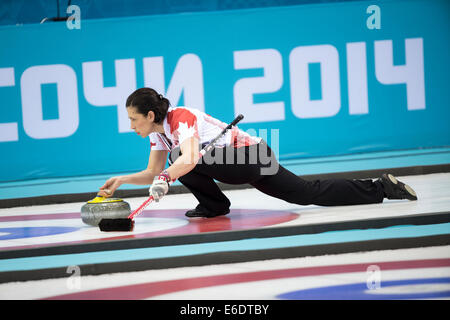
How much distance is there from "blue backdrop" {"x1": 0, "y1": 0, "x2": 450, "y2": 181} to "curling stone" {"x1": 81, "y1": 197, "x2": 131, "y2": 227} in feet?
10.6

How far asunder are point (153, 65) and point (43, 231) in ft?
11.3

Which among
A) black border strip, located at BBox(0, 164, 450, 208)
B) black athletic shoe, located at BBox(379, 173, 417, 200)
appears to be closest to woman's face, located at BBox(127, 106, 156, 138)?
black athletic shoe, located at BBox(379, 173, 417, 200)

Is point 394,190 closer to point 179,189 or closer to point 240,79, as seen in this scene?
point 179,189

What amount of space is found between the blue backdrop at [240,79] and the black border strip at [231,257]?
4.19 meters

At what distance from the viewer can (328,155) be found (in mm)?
7582

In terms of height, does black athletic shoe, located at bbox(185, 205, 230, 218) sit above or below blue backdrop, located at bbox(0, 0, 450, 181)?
below

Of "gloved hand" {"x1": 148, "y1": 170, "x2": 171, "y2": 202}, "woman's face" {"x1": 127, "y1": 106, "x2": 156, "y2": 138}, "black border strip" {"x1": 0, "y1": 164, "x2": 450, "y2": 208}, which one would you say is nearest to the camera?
"gloved hand" {"x1": 148, "y1": 170, "x2": 171, "y2": 202}

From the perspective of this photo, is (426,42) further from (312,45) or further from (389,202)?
(389,202)

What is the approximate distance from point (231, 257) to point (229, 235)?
0.37 meters

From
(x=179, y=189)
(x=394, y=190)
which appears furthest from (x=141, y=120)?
(x=179, y=189)

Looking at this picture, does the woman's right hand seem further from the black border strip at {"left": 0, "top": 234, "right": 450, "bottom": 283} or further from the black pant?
the black border strip at {"left": 0, "top": 234, "right": 450, "bottom": 283}

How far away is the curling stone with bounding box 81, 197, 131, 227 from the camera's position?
12.8 feet

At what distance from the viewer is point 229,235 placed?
10.9 feet
